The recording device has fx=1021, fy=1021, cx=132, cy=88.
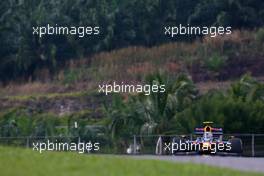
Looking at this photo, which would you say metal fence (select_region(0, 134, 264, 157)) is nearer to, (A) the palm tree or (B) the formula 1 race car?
(B) the formula 1 race car

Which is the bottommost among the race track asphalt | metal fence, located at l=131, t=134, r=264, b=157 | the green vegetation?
metal fence, located at l=131, t=134, r=264, b=157

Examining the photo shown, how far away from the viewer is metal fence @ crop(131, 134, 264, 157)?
3312 centimetres

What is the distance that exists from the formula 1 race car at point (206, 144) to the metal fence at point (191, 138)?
0.57 metres

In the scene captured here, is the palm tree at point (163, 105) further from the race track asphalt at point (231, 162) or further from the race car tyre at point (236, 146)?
the race track asphalt at point (231, 162)

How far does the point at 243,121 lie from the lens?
35406 mm

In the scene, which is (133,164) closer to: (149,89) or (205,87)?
(149,89)

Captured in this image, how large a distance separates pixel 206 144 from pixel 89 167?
1493cm

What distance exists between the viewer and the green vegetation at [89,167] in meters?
13.4

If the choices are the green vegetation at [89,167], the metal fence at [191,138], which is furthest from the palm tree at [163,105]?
the green vegetation at [89,167]

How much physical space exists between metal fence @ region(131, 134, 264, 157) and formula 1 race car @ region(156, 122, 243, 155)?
0.57 meters

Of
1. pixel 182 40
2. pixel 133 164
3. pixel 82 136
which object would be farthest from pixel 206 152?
pixel 182 40

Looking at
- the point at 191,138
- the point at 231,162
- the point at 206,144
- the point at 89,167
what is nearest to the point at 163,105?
the point at 191,138

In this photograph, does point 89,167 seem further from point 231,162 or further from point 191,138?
point 191,138

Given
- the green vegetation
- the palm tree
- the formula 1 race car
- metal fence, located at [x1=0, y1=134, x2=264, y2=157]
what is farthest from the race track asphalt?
the palm tree
